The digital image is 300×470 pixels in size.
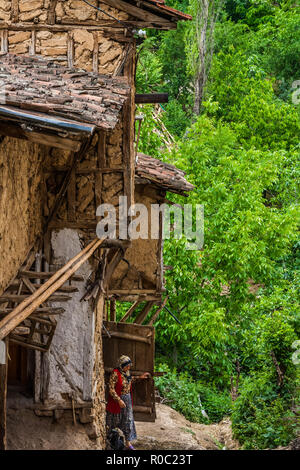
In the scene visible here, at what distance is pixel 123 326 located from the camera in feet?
37.9

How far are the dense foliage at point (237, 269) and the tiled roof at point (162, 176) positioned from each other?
6.84 feet

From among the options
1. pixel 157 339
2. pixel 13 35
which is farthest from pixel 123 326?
pixel 157 339

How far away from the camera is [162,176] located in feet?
39.3

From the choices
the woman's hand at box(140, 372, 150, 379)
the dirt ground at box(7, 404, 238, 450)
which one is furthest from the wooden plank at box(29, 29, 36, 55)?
the woman's hand at box(140, 372, 150, 379)

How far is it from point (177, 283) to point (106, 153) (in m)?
7.97

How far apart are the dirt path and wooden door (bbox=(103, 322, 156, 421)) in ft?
1.71

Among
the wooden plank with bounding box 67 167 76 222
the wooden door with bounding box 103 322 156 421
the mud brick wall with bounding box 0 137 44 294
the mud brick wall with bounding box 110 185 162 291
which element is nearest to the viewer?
the mud brick wall with bounding box 0 137 44 294

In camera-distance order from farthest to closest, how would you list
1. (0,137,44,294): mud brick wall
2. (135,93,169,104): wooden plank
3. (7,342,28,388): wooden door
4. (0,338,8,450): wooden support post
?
1. (135,93,169,104): wooden plank
2. (7,342,28,388): wooden door
3. (0,137,44,294): mud brick wall
4. (0,338,8,450): wooden support post

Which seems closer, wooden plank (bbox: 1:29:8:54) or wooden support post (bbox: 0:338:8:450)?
wooden support post (bbox: 0:338:8:450)

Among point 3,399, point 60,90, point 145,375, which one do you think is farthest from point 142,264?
point 3,399

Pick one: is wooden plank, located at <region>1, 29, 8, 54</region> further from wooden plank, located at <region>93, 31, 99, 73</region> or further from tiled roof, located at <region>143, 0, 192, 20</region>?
tiled roof, located at <region>143, 0, 192, 20</region>

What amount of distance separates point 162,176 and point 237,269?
6111mm

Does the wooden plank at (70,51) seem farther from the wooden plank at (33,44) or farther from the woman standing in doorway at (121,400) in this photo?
the woman standing in doorway at (121,400)

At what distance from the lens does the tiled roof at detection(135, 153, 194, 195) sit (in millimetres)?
11797
